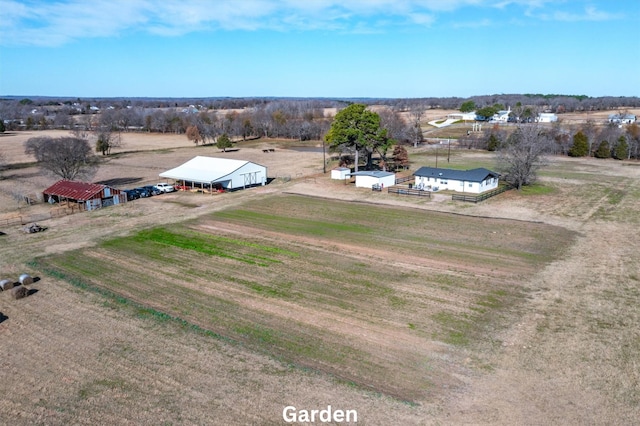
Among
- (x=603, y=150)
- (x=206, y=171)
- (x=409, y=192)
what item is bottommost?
(x=409, y=192)

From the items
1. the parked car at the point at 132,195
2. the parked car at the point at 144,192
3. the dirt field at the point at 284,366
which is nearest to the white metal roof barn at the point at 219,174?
the parked car at the point at 144,192

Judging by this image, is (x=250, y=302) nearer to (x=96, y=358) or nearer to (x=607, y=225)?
(x=96, y=358)

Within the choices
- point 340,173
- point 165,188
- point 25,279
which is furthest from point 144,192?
point 25,279

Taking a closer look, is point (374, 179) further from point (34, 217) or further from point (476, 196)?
point (34, 217)

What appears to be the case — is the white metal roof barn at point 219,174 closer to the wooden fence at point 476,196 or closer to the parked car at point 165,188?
the parked car at point 165,188

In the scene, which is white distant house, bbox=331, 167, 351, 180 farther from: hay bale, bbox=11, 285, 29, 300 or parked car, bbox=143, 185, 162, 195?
hay bale, bbox=11, 285, 29, 300

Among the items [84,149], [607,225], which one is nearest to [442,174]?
[607,225]
